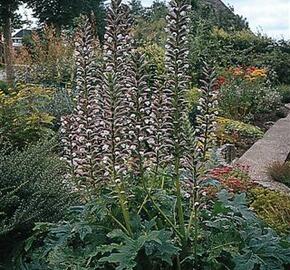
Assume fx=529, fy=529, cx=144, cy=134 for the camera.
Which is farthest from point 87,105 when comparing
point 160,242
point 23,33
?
point 23,33

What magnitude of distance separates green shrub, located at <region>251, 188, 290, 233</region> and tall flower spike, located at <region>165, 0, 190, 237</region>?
1.28 m

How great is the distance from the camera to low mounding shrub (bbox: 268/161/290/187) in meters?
5.32

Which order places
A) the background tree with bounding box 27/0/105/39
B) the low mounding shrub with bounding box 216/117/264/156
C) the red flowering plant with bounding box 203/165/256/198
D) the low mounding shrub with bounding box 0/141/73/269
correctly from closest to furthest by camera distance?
1. the low mounding shrub with bounding box 0/141/73/269
2. the red flowering plant with bounding box 203/165/256/198
3. the low mounding shrub with bounding box 216/117/264/156
4. the background tree with bounding box 27/0/105/39

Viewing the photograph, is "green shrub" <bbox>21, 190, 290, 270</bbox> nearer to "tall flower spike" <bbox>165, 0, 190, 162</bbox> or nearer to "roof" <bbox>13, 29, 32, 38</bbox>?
"tall flower spike" <bbox>165, 0, 190, 162</bbox>

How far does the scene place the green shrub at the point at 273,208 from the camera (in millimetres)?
3319

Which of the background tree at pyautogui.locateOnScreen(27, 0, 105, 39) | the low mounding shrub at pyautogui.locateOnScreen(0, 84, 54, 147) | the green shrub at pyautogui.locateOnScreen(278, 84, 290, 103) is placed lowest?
the low mounding shrub at pyautogui.locateOnScreen(0, 84, 54, 147)

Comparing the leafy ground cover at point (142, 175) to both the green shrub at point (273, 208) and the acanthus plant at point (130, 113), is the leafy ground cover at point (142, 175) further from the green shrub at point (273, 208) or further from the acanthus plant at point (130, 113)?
the green shrub at point (273, 208)

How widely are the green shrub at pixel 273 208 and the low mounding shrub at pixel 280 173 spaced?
44.7 inches

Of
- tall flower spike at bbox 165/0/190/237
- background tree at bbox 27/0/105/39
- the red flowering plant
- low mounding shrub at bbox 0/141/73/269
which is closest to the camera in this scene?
tall flower spike at bbox 165/0/190/237

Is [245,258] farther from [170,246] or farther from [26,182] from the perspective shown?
[26,182]

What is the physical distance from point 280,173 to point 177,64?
3.43 m

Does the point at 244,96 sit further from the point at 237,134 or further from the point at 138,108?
the point at 138,108

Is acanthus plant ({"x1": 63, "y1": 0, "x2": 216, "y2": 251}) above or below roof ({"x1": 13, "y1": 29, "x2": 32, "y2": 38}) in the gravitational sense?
below

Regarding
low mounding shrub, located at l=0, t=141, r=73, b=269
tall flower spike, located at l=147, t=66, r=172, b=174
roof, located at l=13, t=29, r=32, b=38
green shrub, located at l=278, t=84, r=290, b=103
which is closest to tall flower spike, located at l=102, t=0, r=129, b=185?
tall flower spike, located at l=147, t=66, r=172, b=174
